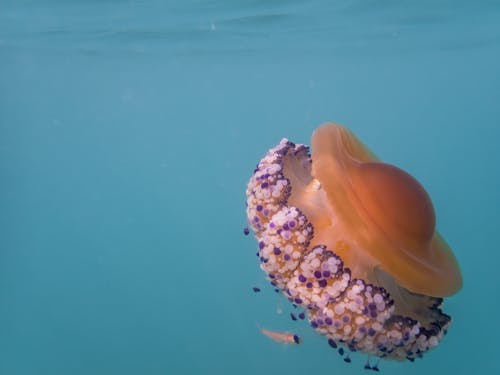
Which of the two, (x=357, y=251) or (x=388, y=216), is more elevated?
(x=388, y=216)

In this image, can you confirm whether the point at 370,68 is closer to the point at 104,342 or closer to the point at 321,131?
the point at 104,342

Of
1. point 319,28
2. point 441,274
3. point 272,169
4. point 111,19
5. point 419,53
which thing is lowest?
point 441,274

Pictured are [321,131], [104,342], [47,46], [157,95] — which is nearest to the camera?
[321,131]

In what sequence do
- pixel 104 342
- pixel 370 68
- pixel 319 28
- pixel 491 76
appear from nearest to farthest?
pixel 319 28
pixel 104 342
pixel 370 68
pixel 491 76

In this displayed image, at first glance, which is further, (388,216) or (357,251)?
(357,251)

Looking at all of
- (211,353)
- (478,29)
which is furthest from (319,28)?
(211,353)

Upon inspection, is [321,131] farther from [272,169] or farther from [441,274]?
[441,274]

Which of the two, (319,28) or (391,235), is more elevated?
(319,28)

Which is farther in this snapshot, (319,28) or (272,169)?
(319,28)
